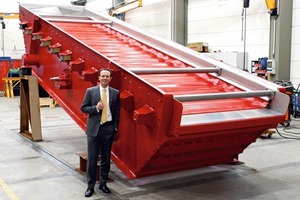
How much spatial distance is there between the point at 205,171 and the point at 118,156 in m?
1.43

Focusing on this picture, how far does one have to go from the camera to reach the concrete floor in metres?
4.70

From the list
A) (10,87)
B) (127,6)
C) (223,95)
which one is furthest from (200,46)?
(223,95)

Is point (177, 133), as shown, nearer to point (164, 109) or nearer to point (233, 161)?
point (164, 109)

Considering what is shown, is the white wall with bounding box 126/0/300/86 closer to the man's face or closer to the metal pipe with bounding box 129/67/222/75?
the metal pipe with bounding box 129/67/222/75

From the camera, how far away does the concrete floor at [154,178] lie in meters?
4.70

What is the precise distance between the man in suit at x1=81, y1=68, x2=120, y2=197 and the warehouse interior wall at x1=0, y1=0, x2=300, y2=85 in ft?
23.3

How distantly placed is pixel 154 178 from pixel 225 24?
390 inches

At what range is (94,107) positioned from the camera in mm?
4324

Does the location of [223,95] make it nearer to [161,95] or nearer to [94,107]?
[161,95]

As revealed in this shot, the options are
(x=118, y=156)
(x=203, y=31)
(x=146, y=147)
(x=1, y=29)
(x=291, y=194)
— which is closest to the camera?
(x=146, y=147)

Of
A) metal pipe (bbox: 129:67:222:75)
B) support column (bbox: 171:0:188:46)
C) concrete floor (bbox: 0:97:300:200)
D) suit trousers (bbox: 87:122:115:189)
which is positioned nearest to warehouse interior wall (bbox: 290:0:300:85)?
concrete floor (bbox: 0:97:300:200)

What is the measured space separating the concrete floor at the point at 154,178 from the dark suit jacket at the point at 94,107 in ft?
2.84

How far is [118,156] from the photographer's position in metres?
5.05

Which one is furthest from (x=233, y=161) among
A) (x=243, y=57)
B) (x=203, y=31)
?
(x=203, y=31)
